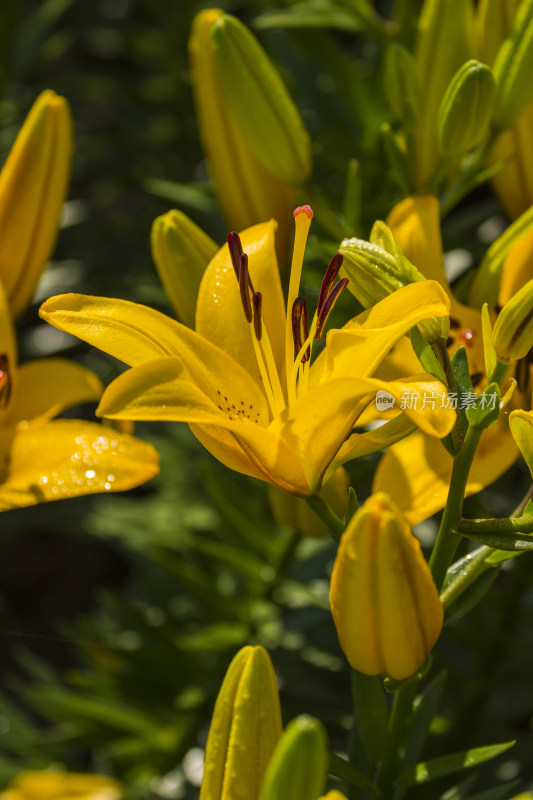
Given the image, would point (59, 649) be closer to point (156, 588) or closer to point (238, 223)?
point (156, 588)

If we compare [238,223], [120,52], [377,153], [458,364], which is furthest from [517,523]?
[120,52]

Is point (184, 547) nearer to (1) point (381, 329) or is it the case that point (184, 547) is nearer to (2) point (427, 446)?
(2) point (427, 446)

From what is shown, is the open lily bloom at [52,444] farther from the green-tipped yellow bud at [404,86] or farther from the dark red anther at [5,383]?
the green-tipped yellow bud at [404,86]

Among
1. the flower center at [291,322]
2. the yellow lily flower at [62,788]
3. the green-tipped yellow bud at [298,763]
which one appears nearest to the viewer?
the green-tipped yellow bud at [298,763]

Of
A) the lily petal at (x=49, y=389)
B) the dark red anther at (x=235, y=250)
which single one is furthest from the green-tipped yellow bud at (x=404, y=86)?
the lily petal at (x=49, y=389)

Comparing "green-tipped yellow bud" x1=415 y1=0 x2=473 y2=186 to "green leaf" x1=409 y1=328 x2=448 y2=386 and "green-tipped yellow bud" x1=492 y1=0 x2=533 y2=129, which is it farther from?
"green leaf" x1=409 y1=328 x2=448 y2=386

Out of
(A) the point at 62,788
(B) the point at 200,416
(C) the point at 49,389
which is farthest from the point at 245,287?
(A) the point at 62,788
